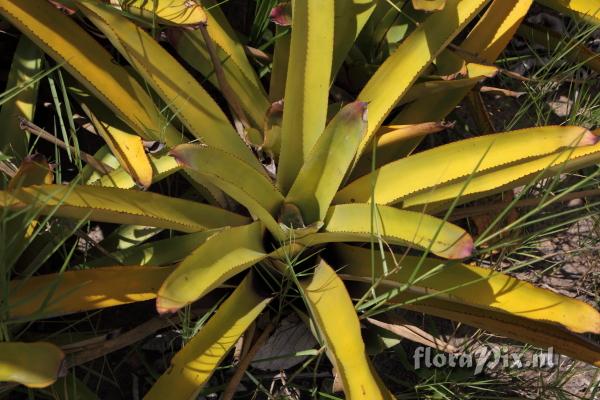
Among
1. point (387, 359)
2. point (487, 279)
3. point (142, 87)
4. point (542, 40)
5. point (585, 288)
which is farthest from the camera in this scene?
point (542, 40)

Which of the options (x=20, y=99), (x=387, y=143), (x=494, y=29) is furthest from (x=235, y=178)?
(x=494, y=29)

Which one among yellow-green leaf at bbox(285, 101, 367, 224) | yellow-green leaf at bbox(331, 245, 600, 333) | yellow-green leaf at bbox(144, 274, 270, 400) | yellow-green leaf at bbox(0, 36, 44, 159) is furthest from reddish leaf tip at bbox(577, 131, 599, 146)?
yellow-green leaf at bbox(0, 36, 44, 159)

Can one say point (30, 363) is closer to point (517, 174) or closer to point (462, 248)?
point (462, 248)

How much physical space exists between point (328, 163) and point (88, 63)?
433 mm

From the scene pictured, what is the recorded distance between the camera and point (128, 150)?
4.14ft

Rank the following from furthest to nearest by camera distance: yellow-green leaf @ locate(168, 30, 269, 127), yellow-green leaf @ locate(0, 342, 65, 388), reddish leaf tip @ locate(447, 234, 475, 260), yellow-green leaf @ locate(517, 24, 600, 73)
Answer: yellow-green leaf @ locate(517, 24, 600, 73), yellow-green leaf @ locate(168, 30, 269, 127), reddish leaf tip @ locate(447, 234, 475, 260), yellow-green leaf @ locate(0, 342, 65, 388)

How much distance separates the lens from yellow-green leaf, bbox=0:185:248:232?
97 cm

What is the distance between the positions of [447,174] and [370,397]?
0.37 m

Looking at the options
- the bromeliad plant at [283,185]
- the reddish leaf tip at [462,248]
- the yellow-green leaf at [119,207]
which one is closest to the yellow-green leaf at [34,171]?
the bromeliad plant at [283,185]

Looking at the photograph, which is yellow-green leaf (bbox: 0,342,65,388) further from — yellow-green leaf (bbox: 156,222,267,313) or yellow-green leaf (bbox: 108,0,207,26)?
yellow-green leaf (bbox: 108,0,207,26)

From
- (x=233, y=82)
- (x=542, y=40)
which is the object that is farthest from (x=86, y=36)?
(x=542, y=40)

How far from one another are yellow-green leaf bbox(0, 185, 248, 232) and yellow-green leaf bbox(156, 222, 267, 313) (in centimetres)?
8

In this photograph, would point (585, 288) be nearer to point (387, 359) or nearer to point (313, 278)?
point (387, 359)

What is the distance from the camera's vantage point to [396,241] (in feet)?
3.54
